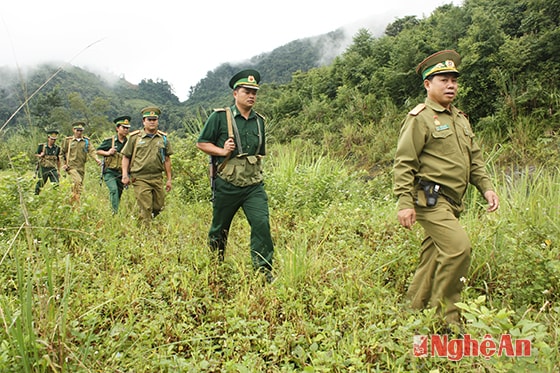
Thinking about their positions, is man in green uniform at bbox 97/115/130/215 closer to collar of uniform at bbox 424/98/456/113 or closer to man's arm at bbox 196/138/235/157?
man's arm at bbox 196/138/235/157

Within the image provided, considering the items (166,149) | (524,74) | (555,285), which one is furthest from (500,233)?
(524,74)

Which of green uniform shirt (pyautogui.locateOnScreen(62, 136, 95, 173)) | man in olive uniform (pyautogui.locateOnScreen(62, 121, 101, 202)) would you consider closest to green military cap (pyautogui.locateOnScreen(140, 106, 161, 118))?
man in olive uniform (pyautogui.locateOnScreen(62, 121, 101, 202))

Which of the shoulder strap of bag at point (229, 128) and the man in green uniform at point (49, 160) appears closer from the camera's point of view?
the shoulder strap of bag at point (229, 128)

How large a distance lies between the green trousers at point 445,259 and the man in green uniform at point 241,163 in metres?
1.43

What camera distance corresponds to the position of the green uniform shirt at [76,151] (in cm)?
796

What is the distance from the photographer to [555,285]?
113 inches

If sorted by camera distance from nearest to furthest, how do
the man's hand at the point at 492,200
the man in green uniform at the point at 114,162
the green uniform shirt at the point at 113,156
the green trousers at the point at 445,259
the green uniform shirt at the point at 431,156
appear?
the green trousers at the point at 445,259
the green uniform shirt at the point at 431,156
the man's hand at the point at 492,200
the man in green uniform at the point at 114,162
the green uniform shirt at the point at 113,156

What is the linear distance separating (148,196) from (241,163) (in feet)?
7.82

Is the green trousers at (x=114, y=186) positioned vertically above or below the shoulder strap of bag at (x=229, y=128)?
below

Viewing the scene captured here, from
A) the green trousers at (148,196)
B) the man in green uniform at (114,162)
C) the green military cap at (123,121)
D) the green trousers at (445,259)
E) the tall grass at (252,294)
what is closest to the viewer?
the tall grass at (252,294)

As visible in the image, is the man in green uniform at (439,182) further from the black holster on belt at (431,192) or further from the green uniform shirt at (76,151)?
the green uniform shirt at (76,151)

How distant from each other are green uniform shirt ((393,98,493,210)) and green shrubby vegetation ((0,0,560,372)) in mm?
810

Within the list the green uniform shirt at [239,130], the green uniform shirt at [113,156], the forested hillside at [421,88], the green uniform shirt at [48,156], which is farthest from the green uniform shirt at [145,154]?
the green uniform shirt at [48,156]

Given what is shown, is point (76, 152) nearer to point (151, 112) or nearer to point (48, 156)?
point (48, 156)
